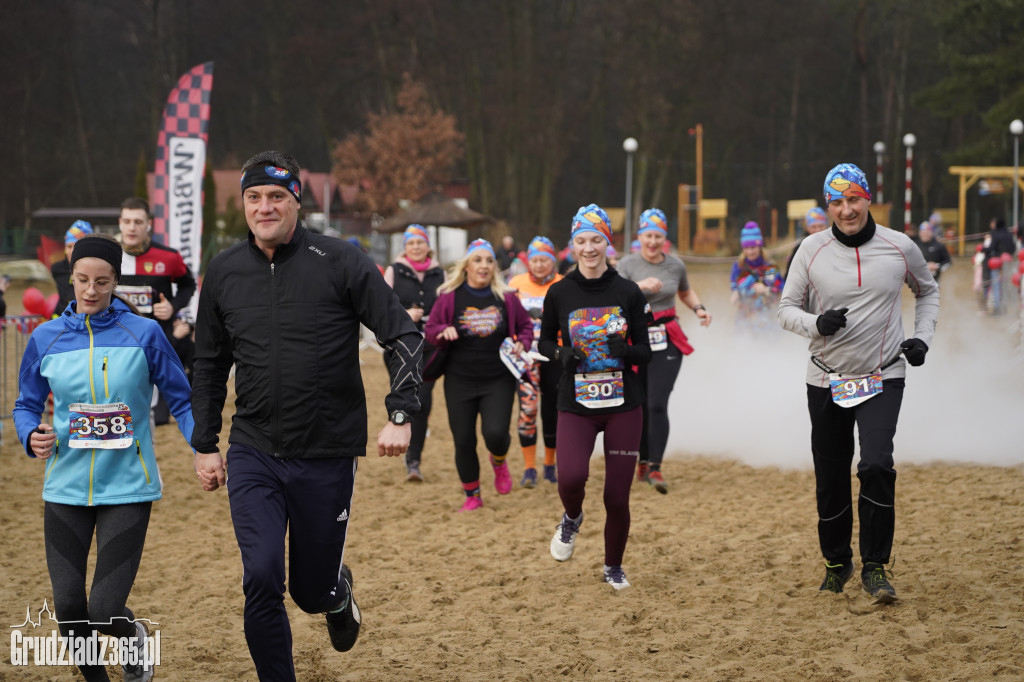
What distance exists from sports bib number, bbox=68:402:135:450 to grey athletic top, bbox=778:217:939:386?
3236 mm

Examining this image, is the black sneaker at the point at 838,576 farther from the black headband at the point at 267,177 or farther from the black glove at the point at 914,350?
the black headband at the point at 267,177

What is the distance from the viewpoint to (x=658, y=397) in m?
8.83

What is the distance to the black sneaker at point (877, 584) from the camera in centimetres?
550

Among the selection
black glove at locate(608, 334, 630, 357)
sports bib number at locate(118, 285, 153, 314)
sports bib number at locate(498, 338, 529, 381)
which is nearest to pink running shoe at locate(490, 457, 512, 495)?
sports bib number at locate(498, 338, 529, 381)

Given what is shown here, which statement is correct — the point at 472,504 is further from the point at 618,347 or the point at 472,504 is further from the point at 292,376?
the point at 292,376

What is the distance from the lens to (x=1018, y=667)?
15.1 feet

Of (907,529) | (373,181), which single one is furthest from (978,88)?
(907,529)

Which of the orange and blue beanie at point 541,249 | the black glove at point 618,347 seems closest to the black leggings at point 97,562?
the black glove at point 618,347

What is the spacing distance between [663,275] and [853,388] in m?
3.40

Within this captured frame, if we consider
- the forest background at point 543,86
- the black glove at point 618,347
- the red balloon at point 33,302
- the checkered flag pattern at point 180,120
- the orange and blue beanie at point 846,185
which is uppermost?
the forest background at point 543,86

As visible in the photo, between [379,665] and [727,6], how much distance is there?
150 ft

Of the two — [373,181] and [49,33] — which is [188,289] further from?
[49,33]

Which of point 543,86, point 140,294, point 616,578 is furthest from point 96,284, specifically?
point 543,86

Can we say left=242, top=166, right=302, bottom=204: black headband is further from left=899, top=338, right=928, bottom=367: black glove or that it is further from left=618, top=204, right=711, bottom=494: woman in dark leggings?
left=618, top=204, right=711, bottom=494: woman in dark leggings
